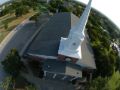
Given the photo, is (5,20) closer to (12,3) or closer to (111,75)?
(12,3)

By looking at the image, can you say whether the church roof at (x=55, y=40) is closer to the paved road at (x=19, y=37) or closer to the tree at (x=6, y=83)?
the paved road at (x=19, y=37)

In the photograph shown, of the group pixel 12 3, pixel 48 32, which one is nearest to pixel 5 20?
pixel 12 3

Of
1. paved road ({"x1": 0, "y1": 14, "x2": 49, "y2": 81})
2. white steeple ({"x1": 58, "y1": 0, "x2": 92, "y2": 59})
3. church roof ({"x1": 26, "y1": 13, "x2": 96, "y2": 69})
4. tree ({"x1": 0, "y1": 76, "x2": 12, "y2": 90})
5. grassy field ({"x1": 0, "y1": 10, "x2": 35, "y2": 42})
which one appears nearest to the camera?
tree ({"x1": 0, "y1": 76, "x2": 12, "y2": 90})

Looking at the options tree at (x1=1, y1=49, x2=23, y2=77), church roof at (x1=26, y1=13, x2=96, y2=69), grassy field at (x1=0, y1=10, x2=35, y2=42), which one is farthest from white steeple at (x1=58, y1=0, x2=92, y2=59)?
grassy field at (x1=0, y1=10, x2=35, y2=42)

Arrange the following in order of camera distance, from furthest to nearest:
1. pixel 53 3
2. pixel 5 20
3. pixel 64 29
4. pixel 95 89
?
pixel 53 3
pixel 5 20
pixel 64 29
pixel 95 89

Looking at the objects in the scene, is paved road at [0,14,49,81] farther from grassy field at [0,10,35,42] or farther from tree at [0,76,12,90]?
Answer: tree at [0,76,12,90]

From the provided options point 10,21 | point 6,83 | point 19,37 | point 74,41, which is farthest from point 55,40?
point 10,21
